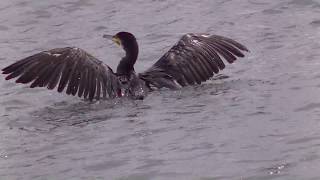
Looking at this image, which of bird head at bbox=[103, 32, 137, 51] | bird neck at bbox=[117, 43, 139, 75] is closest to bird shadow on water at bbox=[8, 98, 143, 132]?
bird neck at bbox=[117, 43, 139, 75]

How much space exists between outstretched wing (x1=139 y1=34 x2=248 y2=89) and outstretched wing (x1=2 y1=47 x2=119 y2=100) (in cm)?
59

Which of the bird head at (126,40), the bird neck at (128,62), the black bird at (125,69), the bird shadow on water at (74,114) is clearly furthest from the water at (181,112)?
the bird head at (126,40)

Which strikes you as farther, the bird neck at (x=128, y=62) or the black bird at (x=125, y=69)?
the bird neck at (x=128, y=62)

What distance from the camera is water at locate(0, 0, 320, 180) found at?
29.1 ft

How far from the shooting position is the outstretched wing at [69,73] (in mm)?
11594

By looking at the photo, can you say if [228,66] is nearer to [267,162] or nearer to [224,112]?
[224,112]

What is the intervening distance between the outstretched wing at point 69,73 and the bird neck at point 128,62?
0.46 m

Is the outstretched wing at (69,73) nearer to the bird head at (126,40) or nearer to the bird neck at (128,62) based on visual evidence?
the bird neck at (128,62)

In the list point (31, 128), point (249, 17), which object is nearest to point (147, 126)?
point (31, 128)

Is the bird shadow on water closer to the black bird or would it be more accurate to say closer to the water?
the water

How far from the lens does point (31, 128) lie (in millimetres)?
10492

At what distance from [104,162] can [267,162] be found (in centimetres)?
149

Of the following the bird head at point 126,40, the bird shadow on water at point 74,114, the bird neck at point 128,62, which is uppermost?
the bird head at point 126,40

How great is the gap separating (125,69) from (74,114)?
5.14 ft
